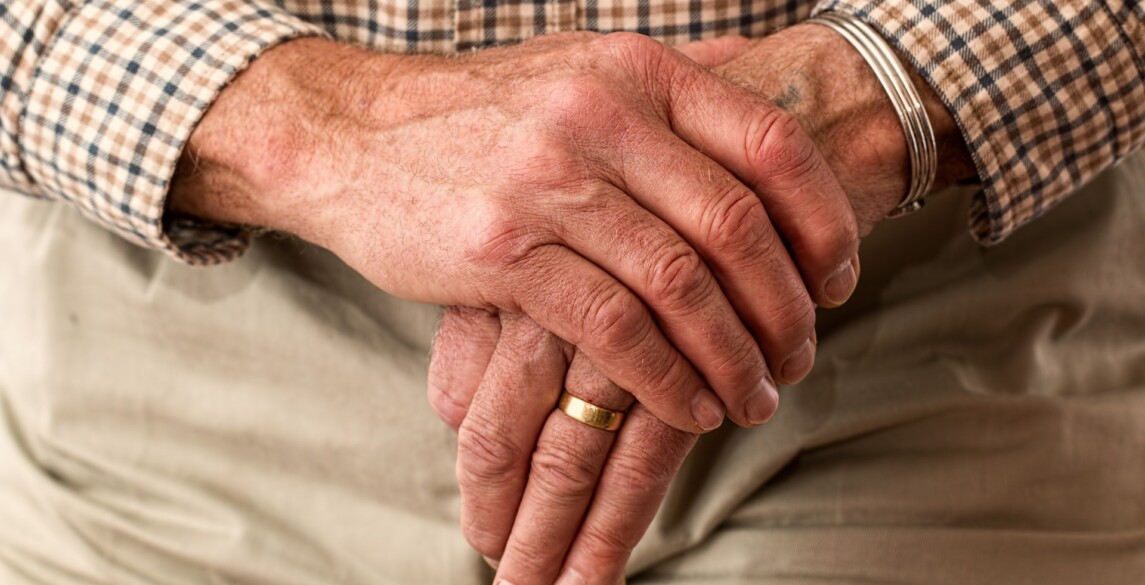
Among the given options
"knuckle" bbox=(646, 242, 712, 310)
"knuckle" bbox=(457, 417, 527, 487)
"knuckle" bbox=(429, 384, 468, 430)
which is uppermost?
"knuckle" bbox=(646, 242, 712, 310)

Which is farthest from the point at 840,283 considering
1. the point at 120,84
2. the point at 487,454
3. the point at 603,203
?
the point at 120,84

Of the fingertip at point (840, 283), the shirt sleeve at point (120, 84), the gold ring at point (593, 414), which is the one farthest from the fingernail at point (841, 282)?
the shirt sleeve at point (120, 84)

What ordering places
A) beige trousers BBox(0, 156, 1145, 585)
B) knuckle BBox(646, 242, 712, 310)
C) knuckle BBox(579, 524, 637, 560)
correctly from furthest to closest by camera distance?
beige trousers BBox(0, 156, 1145, 585) < knuckle BBox(579, 524, 637, 560) < knuckle BBox(646, 242, 712, 310)

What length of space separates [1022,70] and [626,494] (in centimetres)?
50

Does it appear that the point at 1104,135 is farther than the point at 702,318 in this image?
Yes

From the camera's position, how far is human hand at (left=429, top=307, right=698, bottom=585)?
914 millimetres

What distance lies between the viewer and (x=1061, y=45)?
95cm

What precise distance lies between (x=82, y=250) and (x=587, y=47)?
63 centimetres

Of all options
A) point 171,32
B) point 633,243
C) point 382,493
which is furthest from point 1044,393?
point 171,32

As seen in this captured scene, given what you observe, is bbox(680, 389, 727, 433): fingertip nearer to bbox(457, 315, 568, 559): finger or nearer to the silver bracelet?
bbox(457, 315, 568, 559): finger

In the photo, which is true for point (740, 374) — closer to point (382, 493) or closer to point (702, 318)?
point (702, 318)

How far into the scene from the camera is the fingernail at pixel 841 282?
0.90m

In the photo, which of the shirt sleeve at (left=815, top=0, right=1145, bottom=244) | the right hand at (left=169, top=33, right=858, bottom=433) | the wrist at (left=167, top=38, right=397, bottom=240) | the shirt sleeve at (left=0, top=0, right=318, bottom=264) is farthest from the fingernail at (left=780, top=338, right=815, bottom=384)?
the shirt sleeve at (left=0, top=0, right=318, bottom=264)

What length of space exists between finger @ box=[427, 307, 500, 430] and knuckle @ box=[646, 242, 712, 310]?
185 mm
